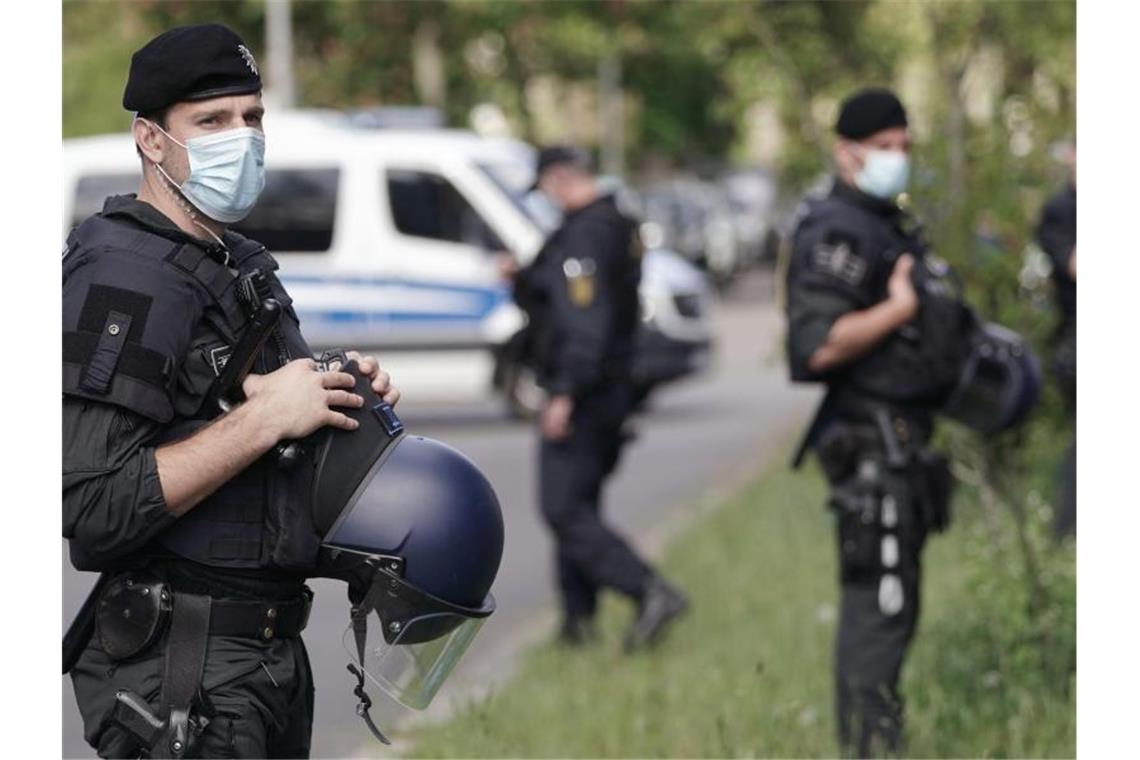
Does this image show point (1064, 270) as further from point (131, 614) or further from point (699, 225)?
point (699, 225)

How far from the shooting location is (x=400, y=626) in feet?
10.9

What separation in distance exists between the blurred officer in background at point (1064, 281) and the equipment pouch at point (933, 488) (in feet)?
7.68

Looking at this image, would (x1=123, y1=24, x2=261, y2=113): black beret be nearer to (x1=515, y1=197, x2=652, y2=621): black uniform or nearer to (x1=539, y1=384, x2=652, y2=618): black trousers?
(x1=515, y1=197, x2=652, y2=621): black uniform

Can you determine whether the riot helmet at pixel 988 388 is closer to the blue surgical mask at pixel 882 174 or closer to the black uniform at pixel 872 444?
the black uniform at pixel 872 444

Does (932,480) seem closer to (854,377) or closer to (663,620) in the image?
(854,377)

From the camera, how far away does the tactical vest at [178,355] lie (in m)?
3.14

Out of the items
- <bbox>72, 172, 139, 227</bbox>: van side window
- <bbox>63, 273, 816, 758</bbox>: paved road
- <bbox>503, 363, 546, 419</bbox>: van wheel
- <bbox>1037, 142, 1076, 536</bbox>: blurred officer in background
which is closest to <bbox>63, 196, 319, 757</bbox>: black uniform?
<bbox>63, 273, 816, 758</bbox>: paved road

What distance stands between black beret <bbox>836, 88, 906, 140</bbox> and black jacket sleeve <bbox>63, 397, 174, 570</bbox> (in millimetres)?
3094

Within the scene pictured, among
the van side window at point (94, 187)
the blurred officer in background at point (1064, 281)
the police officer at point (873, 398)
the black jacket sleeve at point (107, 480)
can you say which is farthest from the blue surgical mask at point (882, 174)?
the van side window at point (94, 187)

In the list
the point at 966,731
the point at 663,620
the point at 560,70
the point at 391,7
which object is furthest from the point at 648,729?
the point at 560,70
